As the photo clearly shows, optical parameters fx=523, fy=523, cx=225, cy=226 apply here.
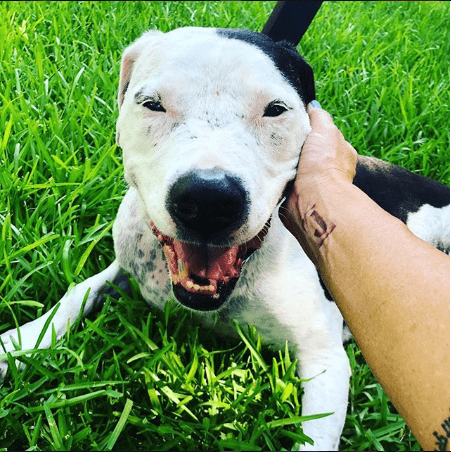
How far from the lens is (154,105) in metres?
2.01

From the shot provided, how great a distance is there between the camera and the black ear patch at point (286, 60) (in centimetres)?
215

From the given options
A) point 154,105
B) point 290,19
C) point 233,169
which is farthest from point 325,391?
point 290,19

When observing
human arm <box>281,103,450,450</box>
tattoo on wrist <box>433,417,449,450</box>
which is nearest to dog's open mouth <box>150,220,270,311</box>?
human arm <box>281,103,450,450</box>

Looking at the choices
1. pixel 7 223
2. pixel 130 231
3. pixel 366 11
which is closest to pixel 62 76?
pixel 7 223

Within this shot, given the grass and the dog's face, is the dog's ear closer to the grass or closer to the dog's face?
the dog's face

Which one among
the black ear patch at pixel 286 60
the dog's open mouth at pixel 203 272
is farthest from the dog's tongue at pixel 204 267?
the black ear patch at pixel 286 60

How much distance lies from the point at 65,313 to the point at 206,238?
3.48ft

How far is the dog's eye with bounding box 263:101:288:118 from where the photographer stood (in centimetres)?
201

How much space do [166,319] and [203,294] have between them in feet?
1.68

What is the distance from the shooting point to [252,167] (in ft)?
6.11

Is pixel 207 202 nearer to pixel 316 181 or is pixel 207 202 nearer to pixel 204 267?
pixel 204 267

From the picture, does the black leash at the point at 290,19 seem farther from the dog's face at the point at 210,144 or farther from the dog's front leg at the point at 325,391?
the dog's front leg at the point at 325,391

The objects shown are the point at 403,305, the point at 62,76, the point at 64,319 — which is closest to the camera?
the point at 403,305

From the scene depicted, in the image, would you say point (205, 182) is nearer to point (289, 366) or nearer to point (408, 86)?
point (289, 366)
